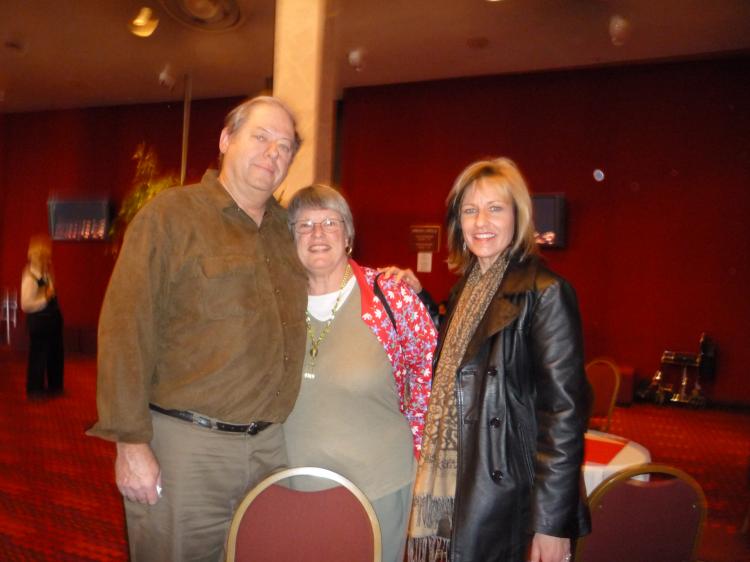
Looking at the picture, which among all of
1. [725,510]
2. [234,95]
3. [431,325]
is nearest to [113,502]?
[431,325]

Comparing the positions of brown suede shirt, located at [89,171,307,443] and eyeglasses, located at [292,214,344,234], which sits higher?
eyeglasses, located at [292,214,344,234]

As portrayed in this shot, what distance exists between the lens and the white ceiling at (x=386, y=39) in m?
5.60

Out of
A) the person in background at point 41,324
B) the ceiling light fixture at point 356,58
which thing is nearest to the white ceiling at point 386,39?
the ceiling light fixture at point 356,58

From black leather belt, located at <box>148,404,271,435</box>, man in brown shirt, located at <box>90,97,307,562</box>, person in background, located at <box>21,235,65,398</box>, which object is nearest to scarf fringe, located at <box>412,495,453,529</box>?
man in brown shirt, located at <box>90,97,307,562</box>

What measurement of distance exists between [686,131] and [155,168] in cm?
767

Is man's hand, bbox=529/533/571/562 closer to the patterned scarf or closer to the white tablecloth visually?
the patterned scarf

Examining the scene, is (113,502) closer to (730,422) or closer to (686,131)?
(730,422)

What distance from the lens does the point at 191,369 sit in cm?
149

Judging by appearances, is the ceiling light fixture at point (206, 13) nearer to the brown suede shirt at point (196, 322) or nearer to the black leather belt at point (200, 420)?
the brown suede shirt at point (196, 322)

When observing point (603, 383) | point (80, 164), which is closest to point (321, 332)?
point (603, 383)

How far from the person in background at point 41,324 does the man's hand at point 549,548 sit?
6.18m

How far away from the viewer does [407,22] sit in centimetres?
593

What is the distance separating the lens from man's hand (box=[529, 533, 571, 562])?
1393mm

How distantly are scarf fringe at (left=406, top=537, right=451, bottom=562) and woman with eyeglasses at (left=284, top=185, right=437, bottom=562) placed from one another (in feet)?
0.12
